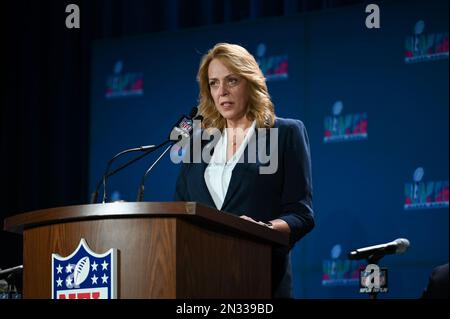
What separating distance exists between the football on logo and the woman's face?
1.07 m

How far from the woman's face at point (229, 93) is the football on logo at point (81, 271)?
107cm

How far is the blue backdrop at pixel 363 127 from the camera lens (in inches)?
178

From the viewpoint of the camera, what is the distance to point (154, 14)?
5.93m

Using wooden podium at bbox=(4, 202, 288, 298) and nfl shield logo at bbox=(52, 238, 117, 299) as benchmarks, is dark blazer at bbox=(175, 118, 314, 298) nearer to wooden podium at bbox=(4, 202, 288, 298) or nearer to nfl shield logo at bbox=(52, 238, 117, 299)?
wooden podium at bbox=(4, 202, 288, 298)

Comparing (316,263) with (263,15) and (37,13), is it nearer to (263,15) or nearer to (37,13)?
(263,15)

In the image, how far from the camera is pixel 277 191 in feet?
9.84

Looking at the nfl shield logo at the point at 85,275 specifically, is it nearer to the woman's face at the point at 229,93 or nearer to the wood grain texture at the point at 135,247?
the wood grain texture at the point at 135,247

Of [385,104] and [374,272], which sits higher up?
[385,104]

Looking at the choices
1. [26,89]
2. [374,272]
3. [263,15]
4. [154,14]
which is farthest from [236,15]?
[374,272]

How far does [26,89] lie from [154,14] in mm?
1106

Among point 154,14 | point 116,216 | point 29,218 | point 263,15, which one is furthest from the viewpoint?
point 154,14

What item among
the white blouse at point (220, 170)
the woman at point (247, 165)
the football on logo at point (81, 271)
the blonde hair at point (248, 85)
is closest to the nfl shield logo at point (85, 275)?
the football on logo at point (81, 271)

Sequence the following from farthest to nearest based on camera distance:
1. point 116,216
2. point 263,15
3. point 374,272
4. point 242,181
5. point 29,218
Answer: point 263,15 < point 374,272 < point 242,181 < point 29,218 < point 116,216

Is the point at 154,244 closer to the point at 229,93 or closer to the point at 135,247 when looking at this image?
the point at 135,247
